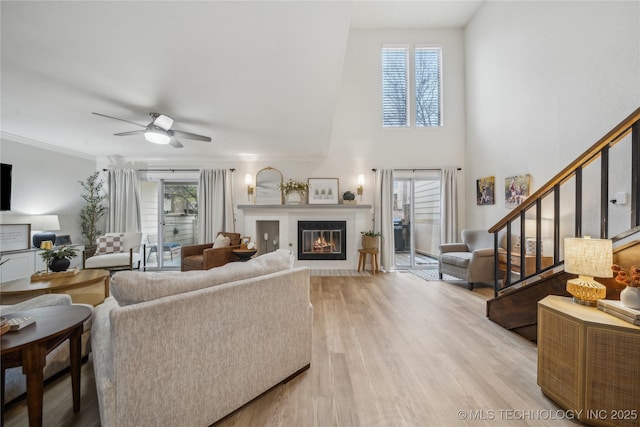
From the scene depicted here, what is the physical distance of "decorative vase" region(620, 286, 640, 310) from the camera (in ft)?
4.52

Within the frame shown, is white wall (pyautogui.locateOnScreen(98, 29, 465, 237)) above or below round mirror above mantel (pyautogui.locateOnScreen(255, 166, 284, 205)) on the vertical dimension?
above

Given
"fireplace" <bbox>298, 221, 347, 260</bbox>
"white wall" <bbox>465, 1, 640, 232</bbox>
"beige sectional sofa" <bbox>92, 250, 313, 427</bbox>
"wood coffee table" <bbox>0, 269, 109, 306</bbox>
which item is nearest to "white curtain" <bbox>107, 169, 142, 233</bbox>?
"wood coffee table" <bbox>0, 269, 109, 306</bbox>

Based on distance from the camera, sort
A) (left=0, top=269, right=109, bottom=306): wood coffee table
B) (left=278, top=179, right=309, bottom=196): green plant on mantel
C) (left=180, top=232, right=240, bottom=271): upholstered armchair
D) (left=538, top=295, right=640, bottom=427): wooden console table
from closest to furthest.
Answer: (left=538, top=295, right=640, bottom=427): wooden console table, (left=0, top=269, right=109, bottom=306): wood coffee table, (left=180, top=232, right=240, bottom=271): upholstered armchair, (left=278, top=179, right=309, bottom=196): green plant on mantel

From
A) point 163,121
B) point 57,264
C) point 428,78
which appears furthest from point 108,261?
point 428,78

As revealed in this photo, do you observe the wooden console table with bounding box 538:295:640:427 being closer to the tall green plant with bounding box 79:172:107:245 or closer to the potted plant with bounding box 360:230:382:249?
the potted plant with bounding box 360:230:382:249

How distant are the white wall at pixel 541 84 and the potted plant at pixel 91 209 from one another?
7.81 metres

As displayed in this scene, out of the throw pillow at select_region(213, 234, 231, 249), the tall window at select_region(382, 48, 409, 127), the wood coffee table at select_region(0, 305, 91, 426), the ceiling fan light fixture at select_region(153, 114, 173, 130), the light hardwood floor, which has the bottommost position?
the light hardwood floor

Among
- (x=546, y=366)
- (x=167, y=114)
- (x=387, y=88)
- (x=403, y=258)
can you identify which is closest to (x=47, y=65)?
(x=167, y=114)

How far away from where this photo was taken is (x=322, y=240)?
17.5ft

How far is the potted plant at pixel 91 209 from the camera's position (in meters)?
4.93

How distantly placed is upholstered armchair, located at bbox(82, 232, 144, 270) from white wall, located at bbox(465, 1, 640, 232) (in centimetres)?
659

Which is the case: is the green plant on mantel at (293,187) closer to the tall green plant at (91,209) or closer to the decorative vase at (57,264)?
the decorative vase at (57,264)

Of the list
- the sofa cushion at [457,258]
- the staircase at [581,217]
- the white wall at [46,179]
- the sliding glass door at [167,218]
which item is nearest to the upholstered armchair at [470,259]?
the sofa cushion at [457,258]

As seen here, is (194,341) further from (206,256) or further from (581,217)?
(581,217)
